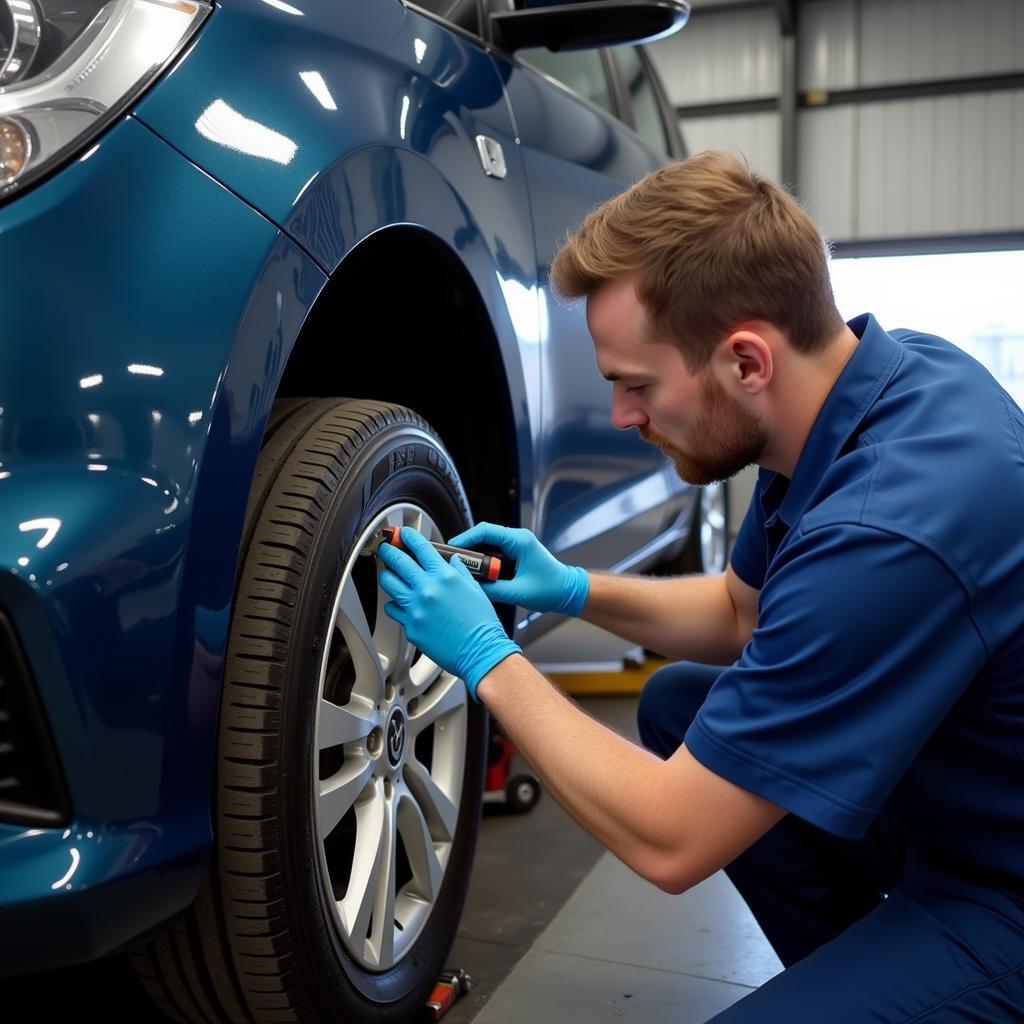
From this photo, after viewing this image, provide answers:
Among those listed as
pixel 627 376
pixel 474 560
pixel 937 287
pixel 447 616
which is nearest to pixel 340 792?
pixel 447 616

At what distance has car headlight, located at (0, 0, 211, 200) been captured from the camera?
36.9 inches

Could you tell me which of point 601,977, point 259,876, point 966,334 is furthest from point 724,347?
point 966,334

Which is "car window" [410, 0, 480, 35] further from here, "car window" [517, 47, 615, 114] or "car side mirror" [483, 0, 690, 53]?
"car window" [517, 47, 615, 114]

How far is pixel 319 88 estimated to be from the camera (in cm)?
115

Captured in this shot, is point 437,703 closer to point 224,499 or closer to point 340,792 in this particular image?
point 340,792

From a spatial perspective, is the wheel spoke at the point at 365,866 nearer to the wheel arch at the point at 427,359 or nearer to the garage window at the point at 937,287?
the wheel arch at the point at 427,359

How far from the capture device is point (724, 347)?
116 centimetres

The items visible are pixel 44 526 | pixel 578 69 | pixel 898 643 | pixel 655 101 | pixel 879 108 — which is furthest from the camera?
pixel 879 108

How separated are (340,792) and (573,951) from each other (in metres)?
0.64

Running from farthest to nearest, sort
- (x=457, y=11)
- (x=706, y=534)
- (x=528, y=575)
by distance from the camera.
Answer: (x=706, y=534) < (x=457, y=11) < (x=528, y=575)

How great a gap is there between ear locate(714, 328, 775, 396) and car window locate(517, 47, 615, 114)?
903 mm

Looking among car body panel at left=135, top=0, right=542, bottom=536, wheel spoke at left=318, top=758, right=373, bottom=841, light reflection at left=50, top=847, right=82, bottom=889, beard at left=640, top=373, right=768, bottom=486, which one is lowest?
wheel spoke at left=318, top=758, right=373, bottom=841

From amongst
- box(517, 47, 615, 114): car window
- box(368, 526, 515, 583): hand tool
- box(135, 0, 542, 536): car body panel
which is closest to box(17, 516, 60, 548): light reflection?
box(135, 0, 542, 536): car body panel

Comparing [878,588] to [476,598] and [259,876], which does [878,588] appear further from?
[259,876]
